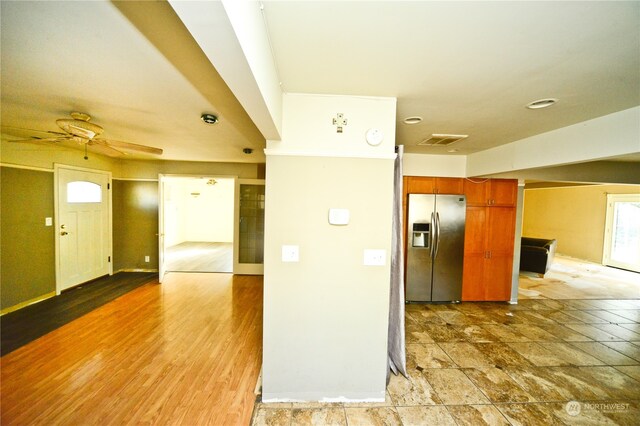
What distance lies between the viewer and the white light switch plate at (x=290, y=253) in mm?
1882

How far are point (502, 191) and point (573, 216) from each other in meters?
6.00

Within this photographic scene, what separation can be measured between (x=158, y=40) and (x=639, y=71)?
9.08ft

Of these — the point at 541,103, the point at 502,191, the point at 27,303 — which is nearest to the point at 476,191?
the point at 502,191

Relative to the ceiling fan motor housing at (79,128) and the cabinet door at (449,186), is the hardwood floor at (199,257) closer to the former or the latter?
the ceiling fan motor housing at (79,128)

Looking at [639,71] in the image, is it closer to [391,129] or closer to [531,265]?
[391,129]

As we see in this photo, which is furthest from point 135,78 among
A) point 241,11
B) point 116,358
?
point 116,358

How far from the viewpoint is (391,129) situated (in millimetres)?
1887

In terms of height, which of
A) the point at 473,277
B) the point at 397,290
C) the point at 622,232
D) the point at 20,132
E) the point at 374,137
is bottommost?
the point at 473,277

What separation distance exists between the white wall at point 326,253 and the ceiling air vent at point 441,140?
4.43 ft

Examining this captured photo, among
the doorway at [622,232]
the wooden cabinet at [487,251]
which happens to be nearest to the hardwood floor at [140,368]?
the wooden cabinet at [487,251]

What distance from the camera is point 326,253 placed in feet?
6.25

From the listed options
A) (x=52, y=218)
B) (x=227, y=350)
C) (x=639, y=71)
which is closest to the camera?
(x=639, y=71)

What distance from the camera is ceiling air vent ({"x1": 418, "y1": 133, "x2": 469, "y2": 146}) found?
2843 mm

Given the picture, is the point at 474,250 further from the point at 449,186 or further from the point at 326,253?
the point at 326,253
